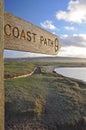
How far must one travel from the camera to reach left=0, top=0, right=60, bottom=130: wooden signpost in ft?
7.90

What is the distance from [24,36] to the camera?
2863mm

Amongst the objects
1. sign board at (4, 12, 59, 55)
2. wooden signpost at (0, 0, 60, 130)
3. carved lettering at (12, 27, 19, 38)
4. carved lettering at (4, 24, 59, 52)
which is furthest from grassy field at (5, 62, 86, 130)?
carved lettering at (12, 27, 19, 38)

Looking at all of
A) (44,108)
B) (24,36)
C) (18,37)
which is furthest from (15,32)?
(44,108)

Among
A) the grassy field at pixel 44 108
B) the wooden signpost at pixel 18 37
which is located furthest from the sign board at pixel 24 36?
the grassy field at pixel 44 108

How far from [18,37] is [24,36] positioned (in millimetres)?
130

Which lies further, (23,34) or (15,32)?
(23,34)

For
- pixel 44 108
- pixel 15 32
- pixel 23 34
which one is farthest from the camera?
pixel 44 108

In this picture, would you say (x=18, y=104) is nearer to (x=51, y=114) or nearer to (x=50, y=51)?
(x=51, y=114)

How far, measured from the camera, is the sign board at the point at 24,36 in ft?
8.56

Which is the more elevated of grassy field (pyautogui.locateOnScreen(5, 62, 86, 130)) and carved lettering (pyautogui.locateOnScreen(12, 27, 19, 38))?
carved lettering (pyautogui.locateOnScreen(12, 27, 19, 38))

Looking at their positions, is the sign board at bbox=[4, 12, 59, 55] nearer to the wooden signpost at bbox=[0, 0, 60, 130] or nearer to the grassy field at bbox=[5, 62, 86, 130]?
the wooden signpost at bbox=[0, 0, 60, 130]

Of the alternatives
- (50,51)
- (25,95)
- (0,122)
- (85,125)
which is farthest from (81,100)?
(0,122)

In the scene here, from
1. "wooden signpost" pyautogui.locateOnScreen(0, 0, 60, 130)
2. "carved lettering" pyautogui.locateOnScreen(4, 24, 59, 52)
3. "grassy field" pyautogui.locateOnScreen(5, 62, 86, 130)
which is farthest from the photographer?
"grassy field" pyautogui.locateOnScreen(5, 62, 86, 130)

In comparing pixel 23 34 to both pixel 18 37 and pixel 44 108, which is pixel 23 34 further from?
pixel 44 108
